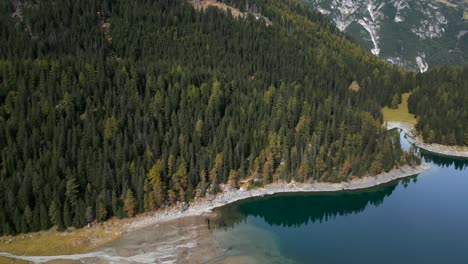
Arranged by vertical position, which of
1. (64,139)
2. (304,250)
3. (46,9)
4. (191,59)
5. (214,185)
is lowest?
(304,250)

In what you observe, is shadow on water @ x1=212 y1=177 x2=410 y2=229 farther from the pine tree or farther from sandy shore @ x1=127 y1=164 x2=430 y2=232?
the pine tree

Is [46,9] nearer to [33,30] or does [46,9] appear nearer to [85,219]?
[33,30]

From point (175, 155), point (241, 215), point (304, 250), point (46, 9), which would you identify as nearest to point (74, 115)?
point (175, 155)

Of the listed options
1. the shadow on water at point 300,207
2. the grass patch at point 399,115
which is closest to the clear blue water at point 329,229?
the shadow on water at point 300,207

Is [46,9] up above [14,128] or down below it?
above

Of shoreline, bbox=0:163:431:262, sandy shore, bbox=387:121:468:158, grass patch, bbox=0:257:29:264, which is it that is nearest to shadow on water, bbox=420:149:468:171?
sandy shore, bbox=387:121:468:158

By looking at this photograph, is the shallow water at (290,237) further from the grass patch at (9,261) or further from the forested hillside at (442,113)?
the forested hillside at (442,113)

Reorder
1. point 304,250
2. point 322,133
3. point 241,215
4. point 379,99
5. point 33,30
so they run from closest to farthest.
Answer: point 304,250
point 241,215
point 322,133
point 33,30
point 379,99
